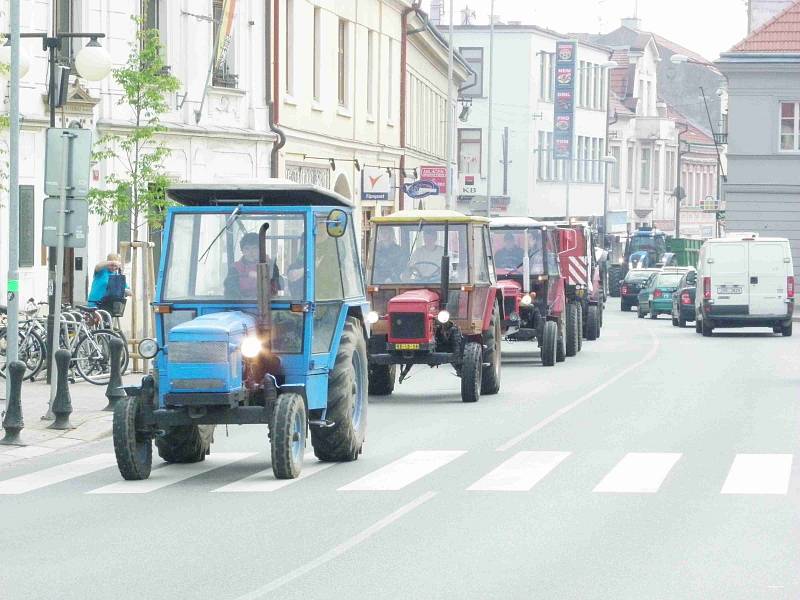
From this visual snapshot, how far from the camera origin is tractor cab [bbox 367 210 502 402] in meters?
21.7

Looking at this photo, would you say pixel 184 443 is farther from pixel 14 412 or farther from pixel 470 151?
pixel 470 151

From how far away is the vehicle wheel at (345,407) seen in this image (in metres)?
14.7

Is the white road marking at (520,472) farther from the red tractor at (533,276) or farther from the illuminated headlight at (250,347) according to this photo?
the red tractor at (533,276)

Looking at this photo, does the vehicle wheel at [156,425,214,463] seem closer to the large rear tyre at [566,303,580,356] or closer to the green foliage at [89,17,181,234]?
the green foliage at [89,17,181,234]

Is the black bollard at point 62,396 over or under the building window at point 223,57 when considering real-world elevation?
under

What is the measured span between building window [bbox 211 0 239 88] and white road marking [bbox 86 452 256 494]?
56.8 ft

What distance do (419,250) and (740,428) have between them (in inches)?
246

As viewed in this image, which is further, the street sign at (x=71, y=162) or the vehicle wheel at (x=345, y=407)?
the street sign at (x=71, y=162)

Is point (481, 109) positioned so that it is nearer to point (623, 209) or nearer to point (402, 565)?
point (623, 209)

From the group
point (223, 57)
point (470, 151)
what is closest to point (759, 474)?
point (223, 57)

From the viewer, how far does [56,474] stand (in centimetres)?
1465

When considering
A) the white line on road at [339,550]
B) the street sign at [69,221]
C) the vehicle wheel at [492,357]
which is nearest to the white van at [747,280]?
the vehicle wheel at [492,357]

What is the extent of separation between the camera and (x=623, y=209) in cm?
11375

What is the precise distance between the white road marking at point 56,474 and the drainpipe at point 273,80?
64.9ft
